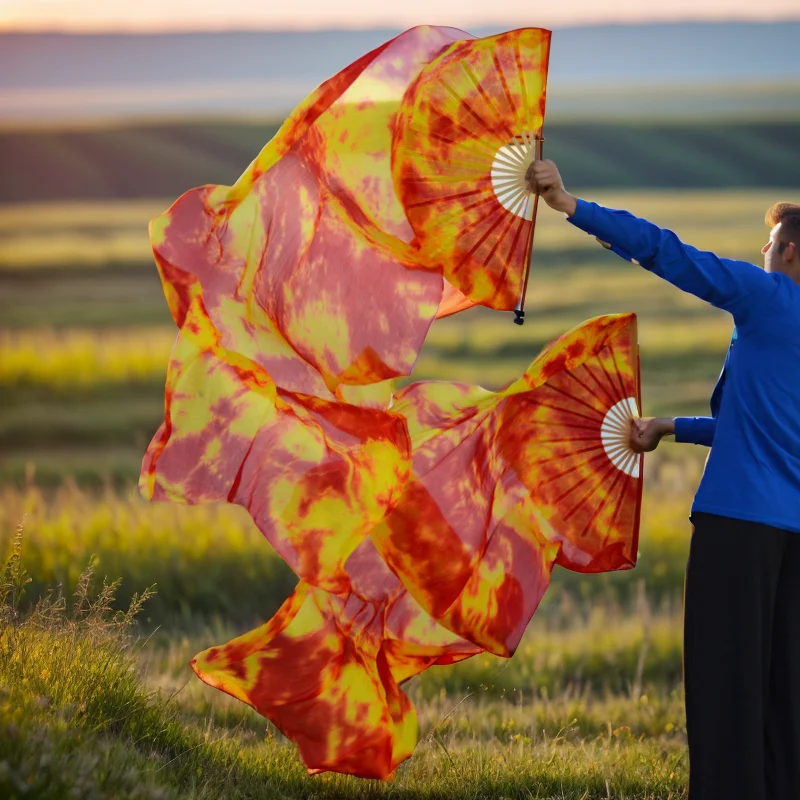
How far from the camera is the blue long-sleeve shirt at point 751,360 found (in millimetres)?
3633

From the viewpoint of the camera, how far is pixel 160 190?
45312mm

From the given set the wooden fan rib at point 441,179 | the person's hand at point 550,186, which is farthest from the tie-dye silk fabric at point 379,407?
the person's hand at point 550,186

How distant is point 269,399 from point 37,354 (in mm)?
15870

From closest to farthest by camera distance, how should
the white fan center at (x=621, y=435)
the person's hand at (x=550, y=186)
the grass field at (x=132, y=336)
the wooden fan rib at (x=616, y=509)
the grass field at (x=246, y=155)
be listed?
the person's hand at (x=550, y=186)
the white fan center at (x=621, y=435)
the wooden fan rib at (x=616, y=509)
the grass field at (x=132, y=336)
the grass field at (x=246, y=155)

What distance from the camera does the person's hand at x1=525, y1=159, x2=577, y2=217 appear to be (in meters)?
3.78

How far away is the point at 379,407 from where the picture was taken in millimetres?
4453

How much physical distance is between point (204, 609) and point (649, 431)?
202 inches

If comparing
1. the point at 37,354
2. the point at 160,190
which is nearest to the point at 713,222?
the point at 160,190

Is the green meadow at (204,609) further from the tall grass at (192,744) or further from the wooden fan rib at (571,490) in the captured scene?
the wooden fan rib at (571,490)

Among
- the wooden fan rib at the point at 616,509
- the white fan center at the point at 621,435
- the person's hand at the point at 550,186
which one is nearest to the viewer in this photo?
A: the person's hand at the point at 550,186

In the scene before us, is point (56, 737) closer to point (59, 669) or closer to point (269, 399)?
point (59, 669)

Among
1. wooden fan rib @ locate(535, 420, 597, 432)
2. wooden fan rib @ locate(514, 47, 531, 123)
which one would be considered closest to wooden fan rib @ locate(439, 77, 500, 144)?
wooden fan rib @ locate(514, 47, 531, 123)

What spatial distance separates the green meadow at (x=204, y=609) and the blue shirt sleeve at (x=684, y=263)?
6.57 ft

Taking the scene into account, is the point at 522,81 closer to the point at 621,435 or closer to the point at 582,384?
the point at 582,384
